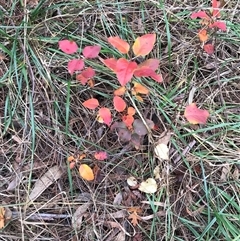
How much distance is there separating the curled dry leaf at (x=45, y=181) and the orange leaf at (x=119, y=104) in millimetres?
295

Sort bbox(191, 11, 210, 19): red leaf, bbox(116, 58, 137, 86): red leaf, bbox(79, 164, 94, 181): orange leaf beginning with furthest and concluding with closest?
bbox(191, 11, 210, 19): red leaf < bbox(79, 164, 94, 181): orange leaf < bbox(116, 58, 137, 86): red leaf

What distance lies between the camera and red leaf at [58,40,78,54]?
4.99 ft

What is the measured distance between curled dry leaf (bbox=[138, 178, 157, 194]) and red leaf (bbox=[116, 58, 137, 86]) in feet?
1.20

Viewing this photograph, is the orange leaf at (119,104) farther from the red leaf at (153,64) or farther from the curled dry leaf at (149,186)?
the curled dry leaf at (149,186)

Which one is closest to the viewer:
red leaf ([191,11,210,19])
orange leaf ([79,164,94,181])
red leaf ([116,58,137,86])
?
red leaf ([116,58,137,86])

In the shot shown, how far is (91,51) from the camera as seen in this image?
59.6 inches

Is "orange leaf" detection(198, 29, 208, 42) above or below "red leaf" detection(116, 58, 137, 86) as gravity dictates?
below

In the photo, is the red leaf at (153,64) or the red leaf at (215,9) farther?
the red leaf at (215,9)

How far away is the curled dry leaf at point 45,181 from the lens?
1487 millimetres

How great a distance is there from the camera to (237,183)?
1512mm

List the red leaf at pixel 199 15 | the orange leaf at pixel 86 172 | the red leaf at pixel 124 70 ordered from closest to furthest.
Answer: the red leaf at pixel 124 70 < the orange leaf at pixel 86 172 < the red leaf at pixel 199 15

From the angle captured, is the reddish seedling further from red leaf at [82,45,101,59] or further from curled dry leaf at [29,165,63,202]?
curled dry leaf at [29,165,63,202]

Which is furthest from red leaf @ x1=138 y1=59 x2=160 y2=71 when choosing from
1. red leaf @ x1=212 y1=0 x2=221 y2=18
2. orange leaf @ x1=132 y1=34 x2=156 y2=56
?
red leaf @ x1=212 y1=0 x2=221 y2=18

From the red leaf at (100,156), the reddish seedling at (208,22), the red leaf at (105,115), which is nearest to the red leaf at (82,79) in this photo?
the red leaf at (105,115)
